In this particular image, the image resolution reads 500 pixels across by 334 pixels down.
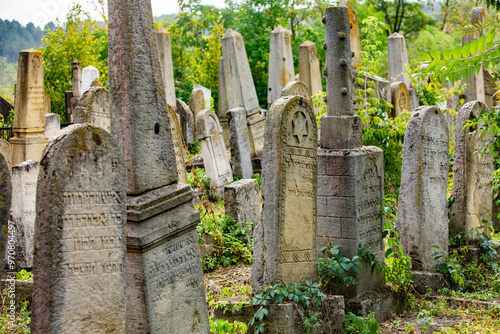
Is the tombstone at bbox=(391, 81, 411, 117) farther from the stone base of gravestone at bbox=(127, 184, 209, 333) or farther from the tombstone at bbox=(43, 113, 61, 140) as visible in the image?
the stone base of gravestone at bbox=(127, 184, 209, 333)

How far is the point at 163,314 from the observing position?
4.00 m

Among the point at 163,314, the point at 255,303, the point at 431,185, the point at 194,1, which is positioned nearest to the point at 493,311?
the point at 431,185

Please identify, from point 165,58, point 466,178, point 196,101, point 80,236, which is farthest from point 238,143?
point 80,236

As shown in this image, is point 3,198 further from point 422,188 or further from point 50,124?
point 50,124

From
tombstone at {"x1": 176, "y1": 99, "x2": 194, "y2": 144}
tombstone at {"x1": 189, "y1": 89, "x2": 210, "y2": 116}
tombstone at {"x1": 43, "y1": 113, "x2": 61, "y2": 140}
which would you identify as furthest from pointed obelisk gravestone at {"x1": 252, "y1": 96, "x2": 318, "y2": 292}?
tombstone at {"x1": 189, "y1": 89, "x2": 210, "y2": 116}

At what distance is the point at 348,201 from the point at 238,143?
213 inches

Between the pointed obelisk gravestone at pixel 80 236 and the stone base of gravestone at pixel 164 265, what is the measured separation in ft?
1.14

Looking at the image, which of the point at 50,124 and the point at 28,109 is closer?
the point at 28,109

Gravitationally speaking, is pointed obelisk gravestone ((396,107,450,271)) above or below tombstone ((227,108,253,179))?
below

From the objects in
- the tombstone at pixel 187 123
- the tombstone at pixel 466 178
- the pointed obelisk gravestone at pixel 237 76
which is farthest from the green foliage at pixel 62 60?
the tombstone at pixel 466 178

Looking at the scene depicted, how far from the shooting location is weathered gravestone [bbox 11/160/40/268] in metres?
6.70

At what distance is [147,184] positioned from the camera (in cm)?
403

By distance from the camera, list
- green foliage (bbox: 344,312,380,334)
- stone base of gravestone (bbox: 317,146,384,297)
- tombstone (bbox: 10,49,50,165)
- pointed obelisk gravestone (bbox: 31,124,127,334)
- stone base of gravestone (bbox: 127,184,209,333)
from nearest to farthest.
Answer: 1. pointed obelisk gravestone (bbox: 31,124,127,334)
2. stone base of gravestone (bbox: 127,184,209,333)
3. green foliage (bbox: 344,312,380,334)
4. stone base of gravestone (bbox: 317,146,384,297)
5. tombstone (bbox: 10,49,50,165)

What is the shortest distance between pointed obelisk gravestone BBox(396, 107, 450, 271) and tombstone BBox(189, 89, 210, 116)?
8885mm
